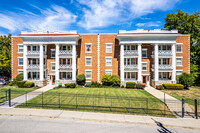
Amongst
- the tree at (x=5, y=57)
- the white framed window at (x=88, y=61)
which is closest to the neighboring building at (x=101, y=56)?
the white framed window at (x=88, y=61)

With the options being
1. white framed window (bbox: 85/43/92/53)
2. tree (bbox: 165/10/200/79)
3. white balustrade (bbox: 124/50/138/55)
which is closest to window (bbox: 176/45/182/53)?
tree (bbox: 165/10/200/79)

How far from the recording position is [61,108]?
11750 mm

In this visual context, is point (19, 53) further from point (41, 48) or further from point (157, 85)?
point (157, 85)

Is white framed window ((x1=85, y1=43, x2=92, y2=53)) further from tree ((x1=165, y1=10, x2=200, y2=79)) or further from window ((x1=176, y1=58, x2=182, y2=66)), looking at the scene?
tree ((x1=165, y1=10, x2=200, y2=79))

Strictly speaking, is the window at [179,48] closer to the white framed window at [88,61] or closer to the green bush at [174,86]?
the green bush at [174,86]

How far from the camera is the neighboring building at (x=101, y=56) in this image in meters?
23.9

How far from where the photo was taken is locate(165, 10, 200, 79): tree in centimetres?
Result: 2700

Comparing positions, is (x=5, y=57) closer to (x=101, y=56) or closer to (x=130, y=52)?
(x=101, y=56)

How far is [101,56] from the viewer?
2588 centimetres

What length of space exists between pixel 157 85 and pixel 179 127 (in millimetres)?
15994

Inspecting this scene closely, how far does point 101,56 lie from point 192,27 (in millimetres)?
23390

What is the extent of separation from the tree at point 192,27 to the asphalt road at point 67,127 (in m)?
26.3

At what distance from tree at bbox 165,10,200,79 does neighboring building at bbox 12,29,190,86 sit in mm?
3966

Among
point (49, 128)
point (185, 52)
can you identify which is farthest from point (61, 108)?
point (185, 52)
